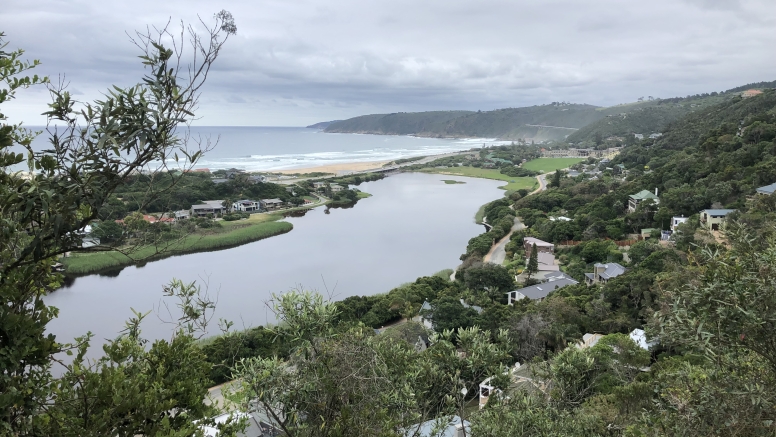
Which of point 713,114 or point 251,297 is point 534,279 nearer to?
point 251,297

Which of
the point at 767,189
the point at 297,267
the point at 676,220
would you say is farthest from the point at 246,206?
the point at 767,189

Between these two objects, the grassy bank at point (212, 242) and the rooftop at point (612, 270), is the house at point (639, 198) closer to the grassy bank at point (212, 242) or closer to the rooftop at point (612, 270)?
the rooftop at point (612, 270)

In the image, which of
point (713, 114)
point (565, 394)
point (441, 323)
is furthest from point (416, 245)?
point (713, 114)

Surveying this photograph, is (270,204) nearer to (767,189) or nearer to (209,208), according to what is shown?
(209,208)

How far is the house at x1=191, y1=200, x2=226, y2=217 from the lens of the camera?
23.6 m

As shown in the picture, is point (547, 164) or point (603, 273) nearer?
point (603, 273)

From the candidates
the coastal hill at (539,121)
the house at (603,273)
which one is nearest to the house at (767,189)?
the house at (603,273)

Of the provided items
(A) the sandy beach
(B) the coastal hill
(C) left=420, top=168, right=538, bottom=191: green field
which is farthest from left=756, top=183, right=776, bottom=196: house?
(B) the coastal hill

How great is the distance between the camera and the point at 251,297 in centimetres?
1294

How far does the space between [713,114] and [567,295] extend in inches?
1175

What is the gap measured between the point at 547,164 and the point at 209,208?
34.2 m

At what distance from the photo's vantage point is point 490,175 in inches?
1640

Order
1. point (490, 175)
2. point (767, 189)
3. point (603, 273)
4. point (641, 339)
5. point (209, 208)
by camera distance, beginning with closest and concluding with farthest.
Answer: point (641, 339), point (603, 273), point (767, 189), point (209, 208), point (490, 175)

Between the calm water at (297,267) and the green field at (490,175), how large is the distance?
896 cm
